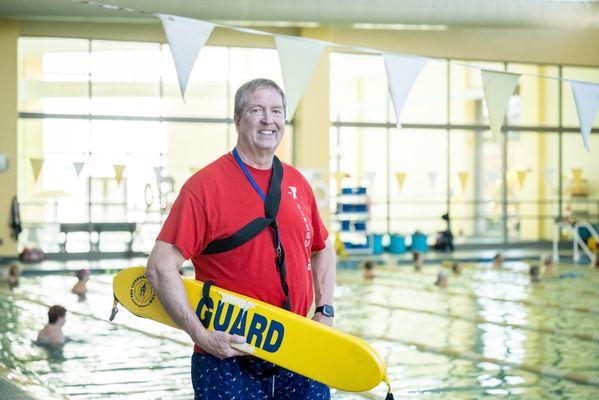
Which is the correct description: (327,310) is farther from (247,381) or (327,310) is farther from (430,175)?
(430,175)

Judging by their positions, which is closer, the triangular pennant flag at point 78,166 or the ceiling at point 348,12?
the ceiling at point 348,12

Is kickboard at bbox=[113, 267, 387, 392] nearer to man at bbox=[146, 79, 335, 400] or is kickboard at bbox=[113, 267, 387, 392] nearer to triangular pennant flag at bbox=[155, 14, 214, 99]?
man at bbox=[146, 79, 335, 400]

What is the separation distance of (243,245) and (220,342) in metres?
0.31

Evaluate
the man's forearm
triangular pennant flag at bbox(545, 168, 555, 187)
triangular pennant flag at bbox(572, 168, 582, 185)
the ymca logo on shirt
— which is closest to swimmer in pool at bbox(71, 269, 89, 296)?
the man's forearm

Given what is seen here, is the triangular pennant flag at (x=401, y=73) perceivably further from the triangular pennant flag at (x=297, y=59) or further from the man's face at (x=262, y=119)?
the man's face at (x=262, y=119)

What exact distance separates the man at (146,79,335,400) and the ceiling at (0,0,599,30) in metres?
10.5

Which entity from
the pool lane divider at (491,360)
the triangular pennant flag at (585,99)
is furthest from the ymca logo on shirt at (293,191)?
the triangular pennant flag at (585,99)

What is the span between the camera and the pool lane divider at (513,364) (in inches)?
254

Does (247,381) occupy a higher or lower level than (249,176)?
lower

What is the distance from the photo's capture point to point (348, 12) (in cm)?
1474

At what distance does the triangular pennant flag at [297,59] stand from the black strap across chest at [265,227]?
12.9 feet

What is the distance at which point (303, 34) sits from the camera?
56.9 feet

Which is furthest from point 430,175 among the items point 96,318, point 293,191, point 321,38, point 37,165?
point 293,191

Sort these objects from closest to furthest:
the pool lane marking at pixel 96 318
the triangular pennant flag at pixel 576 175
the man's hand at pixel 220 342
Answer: the man's hand at pixel 220 342
the pool lane marking at pixel 96 318
the triangular pennant flag at pixel 576 175
